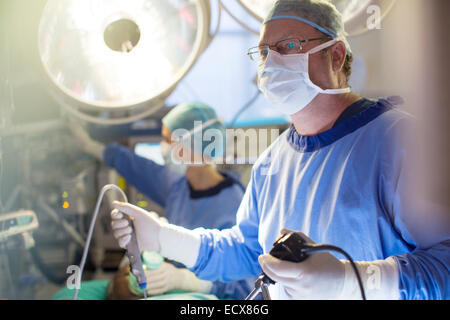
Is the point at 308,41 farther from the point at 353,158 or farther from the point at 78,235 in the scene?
the point at 78,235

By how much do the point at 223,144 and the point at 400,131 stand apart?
0.78 meters

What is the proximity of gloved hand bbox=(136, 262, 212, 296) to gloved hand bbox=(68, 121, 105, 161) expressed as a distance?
0.84 m

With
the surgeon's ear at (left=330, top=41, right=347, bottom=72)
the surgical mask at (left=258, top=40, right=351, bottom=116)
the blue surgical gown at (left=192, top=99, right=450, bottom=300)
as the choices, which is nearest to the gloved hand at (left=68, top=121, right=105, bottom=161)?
the blue surgical gown at (left=192, top=99, right=450, bottom=300)

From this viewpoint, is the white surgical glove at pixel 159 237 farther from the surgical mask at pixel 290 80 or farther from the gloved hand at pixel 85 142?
the gloved hand at pixel 85 142

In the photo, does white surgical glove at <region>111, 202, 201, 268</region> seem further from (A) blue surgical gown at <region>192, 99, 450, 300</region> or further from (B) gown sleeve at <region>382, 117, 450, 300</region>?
(B) gown sleeve at <region>382, 117, 450, 300</region>

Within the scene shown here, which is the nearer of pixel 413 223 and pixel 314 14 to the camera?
pixel 413 223

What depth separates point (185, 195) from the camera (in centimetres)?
170

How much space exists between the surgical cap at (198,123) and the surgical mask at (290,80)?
1.88 feet

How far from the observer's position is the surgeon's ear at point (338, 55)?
945mm

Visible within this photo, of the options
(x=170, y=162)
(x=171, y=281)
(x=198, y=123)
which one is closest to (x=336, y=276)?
(x=171, y=281)

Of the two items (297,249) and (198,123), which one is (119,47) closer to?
(198,123)

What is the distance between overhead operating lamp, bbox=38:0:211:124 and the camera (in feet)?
3.84

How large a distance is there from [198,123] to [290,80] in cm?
76
